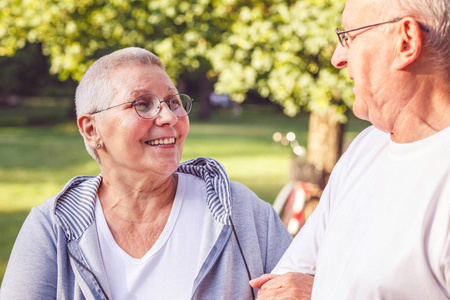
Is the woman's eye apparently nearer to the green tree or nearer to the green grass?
the green tree

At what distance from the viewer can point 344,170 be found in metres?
1.85

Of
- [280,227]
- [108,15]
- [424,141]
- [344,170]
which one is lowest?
[280,227]

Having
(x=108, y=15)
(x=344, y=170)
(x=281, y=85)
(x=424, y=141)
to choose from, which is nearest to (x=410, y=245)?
(x=424, y=141)

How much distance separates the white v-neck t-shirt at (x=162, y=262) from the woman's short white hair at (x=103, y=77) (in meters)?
0.48

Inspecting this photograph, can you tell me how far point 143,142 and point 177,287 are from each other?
2.02 ft

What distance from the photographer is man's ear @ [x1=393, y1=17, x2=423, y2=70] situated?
1520mm

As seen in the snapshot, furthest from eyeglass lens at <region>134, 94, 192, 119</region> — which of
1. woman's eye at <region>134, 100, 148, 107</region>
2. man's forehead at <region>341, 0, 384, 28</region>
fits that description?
man's forehead at <region>341, 0, 384, 28</region>

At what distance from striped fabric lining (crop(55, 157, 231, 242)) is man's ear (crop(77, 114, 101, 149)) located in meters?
0.18

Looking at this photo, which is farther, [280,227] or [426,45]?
[280,227]

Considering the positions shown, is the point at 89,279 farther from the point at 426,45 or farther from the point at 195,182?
the point at 426,45

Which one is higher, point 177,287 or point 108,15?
point 108,15

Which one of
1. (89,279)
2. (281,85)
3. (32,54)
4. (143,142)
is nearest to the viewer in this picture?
(89,279)

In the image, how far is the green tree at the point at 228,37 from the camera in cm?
702

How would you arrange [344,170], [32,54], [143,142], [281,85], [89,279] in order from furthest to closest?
[32,54] → [281,85] → [143,142] → [89,279] → [344,170]
